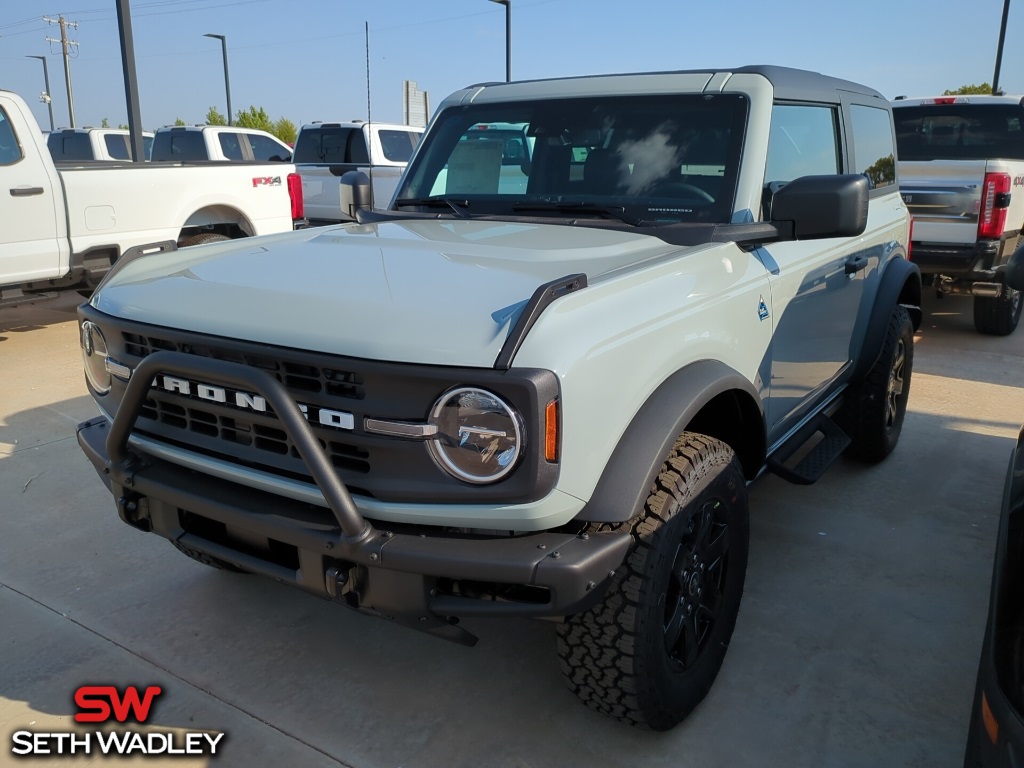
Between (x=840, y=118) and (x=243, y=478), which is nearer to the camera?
(x=243, y=478)

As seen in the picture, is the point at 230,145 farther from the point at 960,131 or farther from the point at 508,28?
the point at 508,28

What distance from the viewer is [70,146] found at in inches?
595

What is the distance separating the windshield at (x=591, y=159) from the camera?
313cm

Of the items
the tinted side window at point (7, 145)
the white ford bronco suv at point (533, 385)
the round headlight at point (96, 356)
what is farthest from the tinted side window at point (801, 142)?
the tinted side window at point (7, 145)

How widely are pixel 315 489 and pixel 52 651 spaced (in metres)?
1.50

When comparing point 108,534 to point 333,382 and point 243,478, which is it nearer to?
point 243,478

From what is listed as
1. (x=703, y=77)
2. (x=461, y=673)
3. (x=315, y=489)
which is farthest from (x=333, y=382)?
(x=703, y=77)

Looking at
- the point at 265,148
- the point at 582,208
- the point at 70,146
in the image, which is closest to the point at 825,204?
the point at 582,208

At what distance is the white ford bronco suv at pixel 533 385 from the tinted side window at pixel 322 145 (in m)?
9.72

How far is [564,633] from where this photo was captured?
235cm

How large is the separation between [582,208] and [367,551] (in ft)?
5.63

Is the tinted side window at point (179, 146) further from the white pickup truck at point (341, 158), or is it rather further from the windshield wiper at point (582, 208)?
the windshield wiper at point (582, 208)

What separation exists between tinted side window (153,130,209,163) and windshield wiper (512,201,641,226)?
11.2 meters

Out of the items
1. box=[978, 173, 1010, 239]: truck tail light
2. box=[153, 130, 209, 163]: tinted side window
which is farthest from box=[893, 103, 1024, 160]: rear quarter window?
box=[153, 130, 209, 163]: tinted side window
